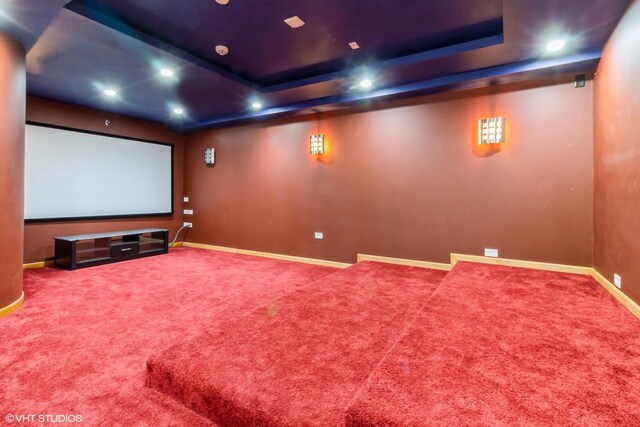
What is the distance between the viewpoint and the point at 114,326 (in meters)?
2.73

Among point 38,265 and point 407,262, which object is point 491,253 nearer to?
point 407,262

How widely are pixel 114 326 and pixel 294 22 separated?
3.10 m

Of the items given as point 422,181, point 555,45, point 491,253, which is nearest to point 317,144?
point 422,181

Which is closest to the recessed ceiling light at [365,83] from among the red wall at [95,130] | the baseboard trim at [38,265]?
the red wall at [95,130]

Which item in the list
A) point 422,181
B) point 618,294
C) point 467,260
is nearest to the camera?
point 618,294

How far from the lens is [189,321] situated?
283cm

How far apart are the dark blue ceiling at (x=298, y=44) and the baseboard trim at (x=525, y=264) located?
2086mm

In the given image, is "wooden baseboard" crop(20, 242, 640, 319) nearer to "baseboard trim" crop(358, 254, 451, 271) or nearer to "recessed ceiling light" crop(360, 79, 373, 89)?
"baseboard trim" crop(358, 254, 451, 271)

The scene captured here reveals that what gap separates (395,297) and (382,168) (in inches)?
81.3

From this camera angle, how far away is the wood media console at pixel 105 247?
15.4 feet

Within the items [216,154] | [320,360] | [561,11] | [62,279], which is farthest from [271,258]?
[561,11]

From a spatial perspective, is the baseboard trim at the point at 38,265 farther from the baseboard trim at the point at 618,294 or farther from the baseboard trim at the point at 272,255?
the baseboard trim at the point at 618,294

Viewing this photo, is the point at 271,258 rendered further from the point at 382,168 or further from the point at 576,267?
the point at 576,267

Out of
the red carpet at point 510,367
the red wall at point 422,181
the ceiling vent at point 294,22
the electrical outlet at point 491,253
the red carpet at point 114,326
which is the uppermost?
the ceiling vent at point 294,22
